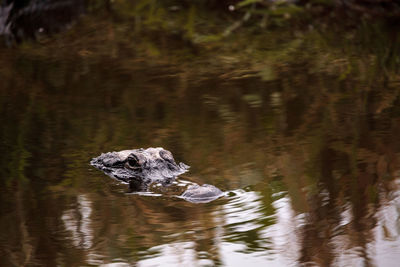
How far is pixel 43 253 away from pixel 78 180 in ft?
2.80

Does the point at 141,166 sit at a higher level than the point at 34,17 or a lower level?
lower

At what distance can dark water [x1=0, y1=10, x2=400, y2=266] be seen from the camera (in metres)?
2.88

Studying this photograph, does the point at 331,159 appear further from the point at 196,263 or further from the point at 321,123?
the point at 196,263

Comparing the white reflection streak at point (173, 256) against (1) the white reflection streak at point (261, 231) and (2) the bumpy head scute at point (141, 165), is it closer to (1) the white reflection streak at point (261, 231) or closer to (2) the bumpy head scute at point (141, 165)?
(1) the white reflection streak at point (261, 231)

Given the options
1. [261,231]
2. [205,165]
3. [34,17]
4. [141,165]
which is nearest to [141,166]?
[141,165]

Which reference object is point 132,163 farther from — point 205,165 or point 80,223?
point 80,223

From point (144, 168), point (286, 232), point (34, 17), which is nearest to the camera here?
point (286, 232)

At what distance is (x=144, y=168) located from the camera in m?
3.79

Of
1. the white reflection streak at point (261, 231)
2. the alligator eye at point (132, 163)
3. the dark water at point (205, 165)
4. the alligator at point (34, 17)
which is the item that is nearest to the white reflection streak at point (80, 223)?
the dark water at point (205, 165)

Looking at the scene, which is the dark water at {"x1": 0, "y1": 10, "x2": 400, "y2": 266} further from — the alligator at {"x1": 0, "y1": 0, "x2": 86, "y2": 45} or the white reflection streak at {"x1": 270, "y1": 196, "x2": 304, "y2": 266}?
the alligator at {"x1": 0, "y1": 0, "x2": 86, "y2": 45}

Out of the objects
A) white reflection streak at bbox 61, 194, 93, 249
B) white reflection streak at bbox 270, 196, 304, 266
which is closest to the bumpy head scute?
white reflection streak at bbox 61, 194, 93, 249

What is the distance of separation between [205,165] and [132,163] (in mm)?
383

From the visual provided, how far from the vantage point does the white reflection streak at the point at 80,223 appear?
301 cm

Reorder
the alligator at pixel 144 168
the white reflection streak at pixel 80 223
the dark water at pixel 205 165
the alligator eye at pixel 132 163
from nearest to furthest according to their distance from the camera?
the dark water at pixel 205 165 < the white reflection streak at pixel 80 223 < the alligator at pixel 144 168 < the alligator eye at pixel 132 163
